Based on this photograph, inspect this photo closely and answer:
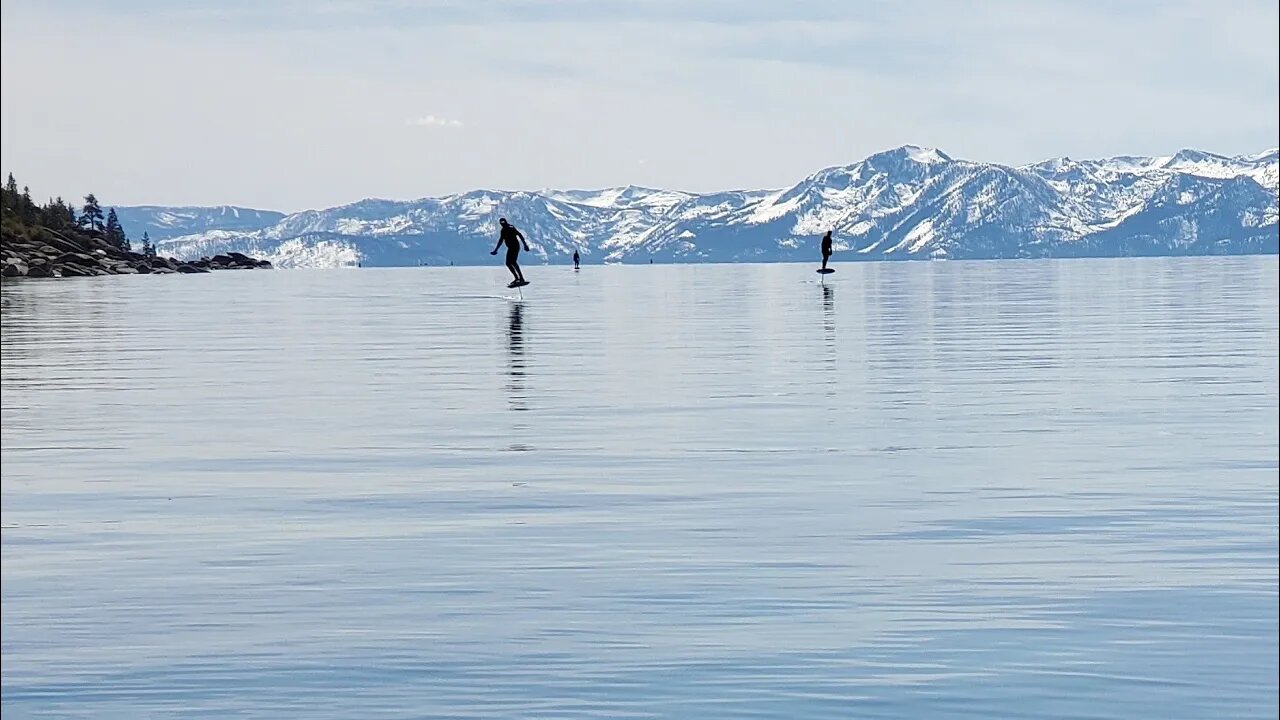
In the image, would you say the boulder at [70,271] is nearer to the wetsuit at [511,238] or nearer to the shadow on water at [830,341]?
the wetsuit at [511,238]

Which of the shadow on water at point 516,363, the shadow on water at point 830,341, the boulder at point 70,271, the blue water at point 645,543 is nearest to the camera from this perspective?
the blue water at point 645,543

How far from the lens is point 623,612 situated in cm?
1187

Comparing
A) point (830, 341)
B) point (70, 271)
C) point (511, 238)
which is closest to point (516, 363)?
point (830, 341)

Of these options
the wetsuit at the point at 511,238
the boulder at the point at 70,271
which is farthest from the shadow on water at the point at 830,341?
the boulder at the point at 70,271

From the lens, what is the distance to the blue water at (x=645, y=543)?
9.99 metres

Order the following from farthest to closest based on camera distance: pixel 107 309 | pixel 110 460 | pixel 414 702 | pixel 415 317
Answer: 1. pixel 107 309
2. pixel 415 317
3. pixel 110 460
4. pixel 414 702

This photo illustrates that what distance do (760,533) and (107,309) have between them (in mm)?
62158

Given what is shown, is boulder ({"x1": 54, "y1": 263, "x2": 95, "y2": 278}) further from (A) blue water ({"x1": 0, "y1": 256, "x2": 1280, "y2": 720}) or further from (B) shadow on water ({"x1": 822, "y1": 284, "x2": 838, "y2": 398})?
(A) blue water ({"x1": 0, "y1": 256, "x2": 1280, "y2": 720})

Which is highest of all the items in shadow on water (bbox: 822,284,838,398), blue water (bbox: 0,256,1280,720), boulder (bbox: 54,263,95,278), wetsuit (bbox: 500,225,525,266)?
wetsuit (bbox: 500,225,525,266)

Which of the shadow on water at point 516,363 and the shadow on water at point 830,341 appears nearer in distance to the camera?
the shadow on water at point 516,363

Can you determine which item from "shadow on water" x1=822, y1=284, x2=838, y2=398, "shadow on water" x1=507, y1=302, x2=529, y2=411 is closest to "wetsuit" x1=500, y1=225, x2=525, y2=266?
"shadow on water" x1=507, y1=302, x2=529, y2=411

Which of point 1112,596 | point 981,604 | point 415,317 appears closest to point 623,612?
point 981,604

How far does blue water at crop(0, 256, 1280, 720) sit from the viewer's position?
9992 mm

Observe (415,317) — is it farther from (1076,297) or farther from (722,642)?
(722,642)
